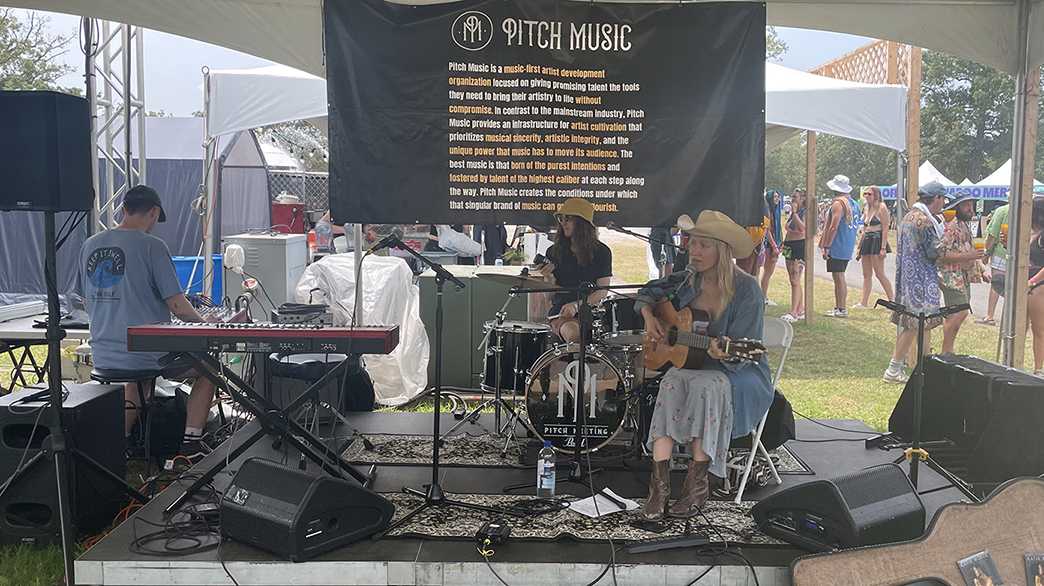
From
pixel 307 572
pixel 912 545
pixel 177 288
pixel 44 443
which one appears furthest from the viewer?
pixel 177 288

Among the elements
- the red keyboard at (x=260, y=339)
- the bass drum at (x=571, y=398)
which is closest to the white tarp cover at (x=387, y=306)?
the bass drum at (x=571, y=398)

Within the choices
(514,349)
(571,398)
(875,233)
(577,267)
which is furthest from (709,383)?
(875,233)

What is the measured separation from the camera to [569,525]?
391cm

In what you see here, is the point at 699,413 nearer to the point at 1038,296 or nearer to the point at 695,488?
the point at 695,488

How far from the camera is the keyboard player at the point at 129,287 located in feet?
16.4

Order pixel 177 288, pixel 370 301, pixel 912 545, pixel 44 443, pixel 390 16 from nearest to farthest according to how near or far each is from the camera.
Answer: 1. pixel 912 545
2. pixel 44 443
3. pixel 390 16
4. pixel 177 288
5. pixel 370 301

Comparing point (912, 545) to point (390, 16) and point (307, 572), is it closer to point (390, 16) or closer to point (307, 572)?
point (307, 572)

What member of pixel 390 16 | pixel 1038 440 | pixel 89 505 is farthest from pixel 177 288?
pixel 1038 440

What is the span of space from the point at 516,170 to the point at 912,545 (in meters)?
2.44

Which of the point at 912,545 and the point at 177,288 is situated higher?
the point at 177,288

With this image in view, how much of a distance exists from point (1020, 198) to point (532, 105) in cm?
317

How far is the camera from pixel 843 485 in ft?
11.8

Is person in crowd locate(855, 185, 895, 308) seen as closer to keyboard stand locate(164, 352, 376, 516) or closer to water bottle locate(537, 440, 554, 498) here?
water bottle locate(537, 440, 554, 498)

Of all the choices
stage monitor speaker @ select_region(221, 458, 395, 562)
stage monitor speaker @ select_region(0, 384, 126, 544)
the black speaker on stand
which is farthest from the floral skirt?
stage monitor speaker @ select_region(0, 384, 126, 544)
